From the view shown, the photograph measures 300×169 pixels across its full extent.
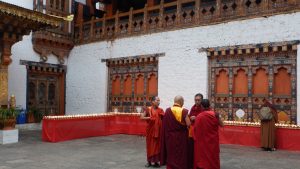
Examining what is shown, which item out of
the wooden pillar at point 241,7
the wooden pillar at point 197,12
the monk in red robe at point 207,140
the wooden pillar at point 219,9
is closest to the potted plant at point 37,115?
the wooden pillar at point 197,12

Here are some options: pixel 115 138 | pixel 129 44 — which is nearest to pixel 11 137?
pixel 115 138

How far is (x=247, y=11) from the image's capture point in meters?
9.55

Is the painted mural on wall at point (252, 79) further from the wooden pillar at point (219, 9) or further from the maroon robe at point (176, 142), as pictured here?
the maroon robe at point (176, 142)

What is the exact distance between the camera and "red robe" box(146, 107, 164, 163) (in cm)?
664

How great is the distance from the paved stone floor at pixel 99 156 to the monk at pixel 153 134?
274 mm

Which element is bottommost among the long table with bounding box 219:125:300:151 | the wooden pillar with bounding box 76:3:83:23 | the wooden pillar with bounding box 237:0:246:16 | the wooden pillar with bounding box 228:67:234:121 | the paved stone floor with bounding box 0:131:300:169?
the paved stone floor with bounding box 0:131:300:169

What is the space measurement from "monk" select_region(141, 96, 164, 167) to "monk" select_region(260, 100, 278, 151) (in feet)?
9.73

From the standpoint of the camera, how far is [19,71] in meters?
12.3

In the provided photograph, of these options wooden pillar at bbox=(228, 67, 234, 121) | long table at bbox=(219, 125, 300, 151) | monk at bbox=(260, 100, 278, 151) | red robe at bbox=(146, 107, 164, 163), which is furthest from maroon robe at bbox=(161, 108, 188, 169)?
wooden pillar at bbox=(228, 67, 234, 121)

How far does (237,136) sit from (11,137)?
602 centimetres

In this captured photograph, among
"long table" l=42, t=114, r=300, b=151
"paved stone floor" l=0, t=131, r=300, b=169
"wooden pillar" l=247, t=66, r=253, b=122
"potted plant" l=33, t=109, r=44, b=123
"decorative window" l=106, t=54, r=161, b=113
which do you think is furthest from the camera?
"potted plant" l=33, t=109, r=44, b=123

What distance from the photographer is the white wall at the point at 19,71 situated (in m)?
12.0

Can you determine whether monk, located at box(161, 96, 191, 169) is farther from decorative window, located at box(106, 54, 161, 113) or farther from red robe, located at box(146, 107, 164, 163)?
decorative window, located at box(106, 54, 161, 113)

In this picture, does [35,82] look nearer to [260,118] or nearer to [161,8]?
[161,8]
